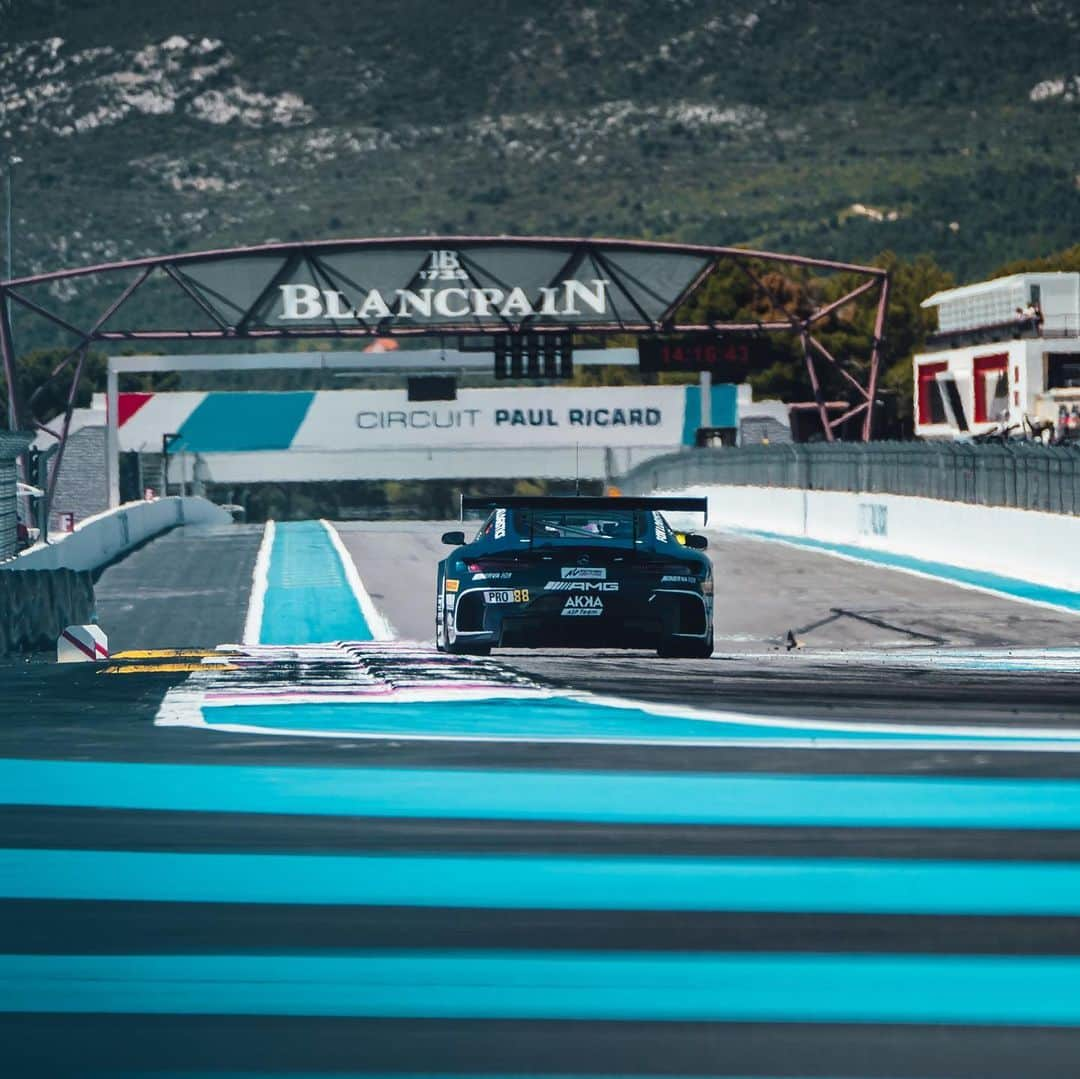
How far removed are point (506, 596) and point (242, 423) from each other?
70592mm

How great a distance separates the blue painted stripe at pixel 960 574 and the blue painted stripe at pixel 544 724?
12220 millimetres

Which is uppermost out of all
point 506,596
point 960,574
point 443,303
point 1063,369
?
point 443,303

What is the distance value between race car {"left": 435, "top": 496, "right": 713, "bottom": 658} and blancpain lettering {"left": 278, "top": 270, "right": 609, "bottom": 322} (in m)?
45.7

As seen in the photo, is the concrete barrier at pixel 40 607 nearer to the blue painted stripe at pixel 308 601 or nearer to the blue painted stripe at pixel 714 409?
the blue painted stripe at pixel 308 601

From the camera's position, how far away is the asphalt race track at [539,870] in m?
5.15

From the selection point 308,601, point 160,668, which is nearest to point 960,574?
point 308,601

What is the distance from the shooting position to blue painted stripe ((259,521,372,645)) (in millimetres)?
21234

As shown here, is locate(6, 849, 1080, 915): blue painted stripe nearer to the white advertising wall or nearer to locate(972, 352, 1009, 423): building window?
the white advertising wall

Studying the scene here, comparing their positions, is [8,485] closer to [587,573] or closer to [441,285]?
[587,573]

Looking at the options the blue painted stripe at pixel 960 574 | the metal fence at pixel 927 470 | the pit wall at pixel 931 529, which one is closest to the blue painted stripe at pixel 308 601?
the blue painted stripe at pixel 960 574

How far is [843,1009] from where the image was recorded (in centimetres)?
538

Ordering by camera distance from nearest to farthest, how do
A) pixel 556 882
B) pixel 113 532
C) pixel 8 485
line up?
pixel 556 882
pixel 8 485
pixel 113 532

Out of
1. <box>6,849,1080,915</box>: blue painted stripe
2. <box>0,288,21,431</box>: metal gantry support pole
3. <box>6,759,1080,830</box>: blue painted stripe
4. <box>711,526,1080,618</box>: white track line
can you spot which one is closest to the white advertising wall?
<box>0,288,21,431</box>: metal gantry support pole

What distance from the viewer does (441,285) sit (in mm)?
60500
